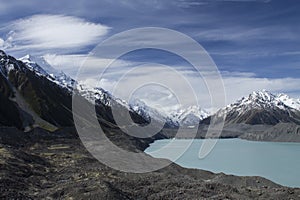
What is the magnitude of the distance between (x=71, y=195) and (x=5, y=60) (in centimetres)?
16530

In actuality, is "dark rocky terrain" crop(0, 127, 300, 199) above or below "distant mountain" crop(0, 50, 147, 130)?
below

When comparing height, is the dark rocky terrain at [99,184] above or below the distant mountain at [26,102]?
below

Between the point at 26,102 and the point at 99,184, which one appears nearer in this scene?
the point at 99,184

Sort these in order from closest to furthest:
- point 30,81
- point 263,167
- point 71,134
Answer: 1. point 263,167
2. point 71,134
3. point 30,81

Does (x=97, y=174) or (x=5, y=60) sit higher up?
(x=5, y=60)

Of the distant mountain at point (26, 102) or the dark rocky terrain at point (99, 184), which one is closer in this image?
the dark rocky terrain at point (99, 184)

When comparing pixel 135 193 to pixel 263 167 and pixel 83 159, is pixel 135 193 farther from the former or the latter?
pixel 263 167

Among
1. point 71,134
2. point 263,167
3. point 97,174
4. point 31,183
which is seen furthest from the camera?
point 71,134

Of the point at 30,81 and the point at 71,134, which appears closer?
the point at 71,134

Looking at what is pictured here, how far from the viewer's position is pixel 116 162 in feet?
266

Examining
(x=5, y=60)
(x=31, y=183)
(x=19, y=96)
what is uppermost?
(x=5, y=60)

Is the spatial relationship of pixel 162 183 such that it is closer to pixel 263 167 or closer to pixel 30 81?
pixel 263 167

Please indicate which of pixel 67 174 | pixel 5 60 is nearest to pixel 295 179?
pixel 67 174

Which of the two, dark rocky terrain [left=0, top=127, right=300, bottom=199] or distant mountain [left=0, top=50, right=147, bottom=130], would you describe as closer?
dark rocky terrain [left=0, top=127, right=300, bottom=199]
